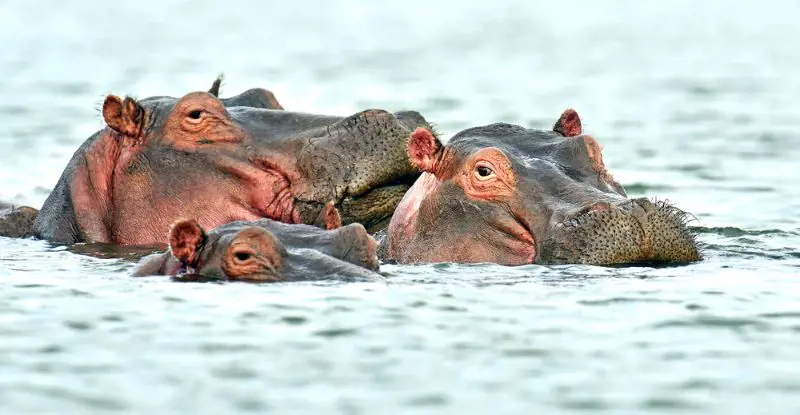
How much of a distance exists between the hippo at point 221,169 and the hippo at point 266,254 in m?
1.69

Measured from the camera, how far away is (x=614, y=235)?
11.5 metres

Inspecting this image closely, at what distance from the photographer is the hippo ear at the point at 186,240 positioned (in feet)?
35.0

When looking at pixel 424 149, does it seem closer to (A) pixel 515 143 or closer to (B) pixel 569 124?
(A) pixel 515 143

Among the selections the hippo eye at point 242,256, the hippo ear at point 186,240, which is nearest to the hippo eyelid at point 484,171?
the hippo eye at point 242,256

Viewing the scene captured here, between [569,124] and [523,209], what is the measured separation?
1.47 meters

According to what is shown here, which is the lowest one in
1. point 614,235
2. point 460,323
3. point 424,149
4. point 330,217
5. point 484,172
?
point 460,323

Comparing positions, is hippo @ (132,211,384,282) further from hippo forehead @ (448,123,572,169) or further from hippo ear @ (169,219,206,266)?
hippo forehead @ (448,123,572,169)

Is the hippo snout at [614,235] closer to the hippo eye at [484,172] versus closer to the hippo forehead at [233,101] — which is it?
the hippo eye at [484,172]

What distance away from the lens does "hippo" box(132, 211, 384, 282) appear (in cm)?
1071

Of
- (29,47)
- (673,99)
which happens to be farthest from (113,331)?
(29,47)

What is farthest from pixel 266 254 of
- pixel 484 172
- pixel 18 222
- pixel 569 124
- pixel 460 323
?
pixel 18 222

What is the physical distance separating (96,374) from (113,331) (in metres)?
0.95

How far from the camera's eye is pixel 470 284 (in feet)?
36.5

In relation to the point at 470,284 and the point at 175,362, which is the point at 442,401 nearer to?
the point at 175,362
